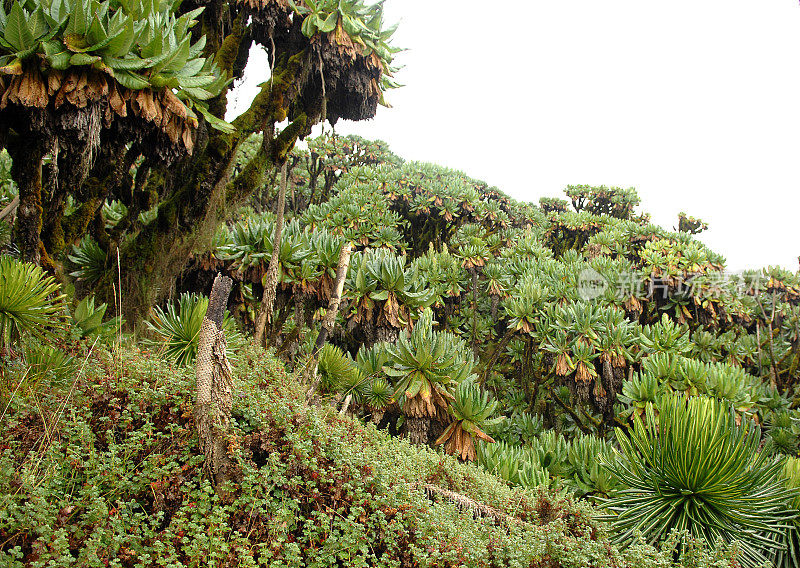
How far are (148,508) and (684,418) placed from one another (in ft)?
14.7

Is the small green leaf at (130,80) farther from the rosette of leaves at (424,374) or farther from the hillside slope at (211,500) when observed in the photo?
the rosette of leaves at (424,374)

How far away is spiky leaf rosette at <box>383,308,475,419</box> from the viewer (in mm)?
6074

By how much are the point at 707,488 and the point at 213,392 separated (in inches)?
167

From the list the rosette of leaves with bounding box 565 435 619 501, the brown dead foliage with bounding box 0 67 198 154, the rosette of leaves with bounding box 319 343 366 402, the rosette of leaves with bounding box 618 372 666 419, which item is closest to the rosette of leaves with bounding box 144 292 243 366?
the rosette of leaves with bounding box 319 343 366 402

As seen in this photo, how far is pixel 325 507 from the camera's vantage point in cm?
330

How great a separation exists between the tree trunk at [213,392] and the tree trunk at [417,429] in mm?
3344

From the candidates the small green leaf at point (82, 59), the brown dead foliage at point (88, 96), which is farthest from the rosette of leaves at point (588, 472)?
the small green leaf at point (82, 59)

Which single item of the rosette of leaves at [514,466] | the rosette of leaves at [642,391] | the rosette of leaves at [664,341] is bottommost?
the rosette of leaves at [514,466]

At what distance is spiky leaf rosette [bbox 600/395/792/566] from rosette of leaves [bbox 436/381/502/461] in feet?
6.97

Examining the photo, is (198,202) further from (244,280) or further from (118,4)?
(118,4)

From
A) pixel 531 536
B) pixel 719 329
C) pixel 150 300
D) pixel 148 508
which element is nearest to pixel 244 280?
pixel 150 300

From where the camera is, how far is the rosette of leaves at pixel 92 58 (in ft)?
10.9

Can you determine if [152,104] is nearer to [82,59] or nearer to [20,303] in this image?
[82,59]

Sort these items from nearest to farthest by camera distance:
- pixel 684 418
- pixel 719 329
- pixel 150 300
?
pixel 684 418 → pixel 150 300 → pixel 719 329
